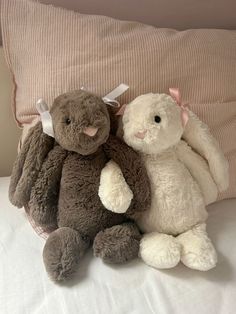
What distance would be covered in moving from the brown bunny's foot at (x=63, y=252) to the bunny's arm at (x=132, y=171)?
126 mm

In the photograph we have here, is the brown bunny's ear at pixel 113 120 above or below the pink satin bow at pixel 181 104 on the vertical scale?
below

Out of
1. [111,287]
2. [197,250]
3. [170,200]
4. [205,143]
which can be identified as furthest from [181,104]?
[111,287]

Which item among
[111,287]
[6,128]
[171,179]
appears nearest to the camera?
[111,287]

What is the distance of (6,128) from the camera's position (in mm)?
1213

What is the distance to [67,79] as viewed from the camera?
102 centimetres

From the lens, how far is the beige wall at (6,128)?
118cm

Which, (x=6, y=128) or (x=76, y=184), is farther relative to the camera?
(x=6, y=128)

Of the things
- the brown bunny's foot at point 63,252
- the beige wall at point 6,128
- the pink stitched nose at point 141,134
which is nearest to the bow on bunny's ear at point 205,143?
the pink stitched nose at point 141,134

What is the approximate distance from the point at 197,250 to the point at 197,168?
20 cm

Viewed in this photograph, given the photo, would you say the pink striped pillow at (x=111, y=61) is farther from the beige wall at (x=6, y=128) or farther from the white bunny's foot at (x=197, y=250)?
the white bunny's foot at (x=197, y=250)

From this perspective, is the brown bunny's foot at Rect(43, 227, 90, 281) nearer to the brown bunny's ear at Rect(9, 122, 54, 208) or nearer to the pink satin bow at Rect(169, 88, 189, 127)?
the brown bunny's ear at Rect(9, 122, 54, 208)

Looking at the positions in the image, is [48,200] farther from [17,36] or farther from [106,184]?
[17,36]

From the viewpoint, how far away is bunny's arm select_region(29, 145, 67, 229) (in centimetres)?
93

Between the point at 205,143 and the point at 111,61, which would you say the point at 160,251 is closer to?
the point at 205,143
